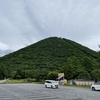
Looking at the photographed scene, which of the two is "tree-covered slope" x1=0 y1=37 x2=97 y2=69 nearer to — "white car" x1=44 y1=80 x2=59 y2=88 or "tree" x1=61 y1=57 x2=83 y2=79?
"tree" x1=61 y1=57 x2=83 y2=79

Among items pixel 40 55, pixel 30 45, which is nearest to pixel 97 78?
pixel 40 55

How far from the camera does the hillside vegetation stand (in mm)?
86694

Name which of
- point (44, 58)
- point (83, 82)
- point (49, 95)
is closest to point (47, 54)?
point (44, 58)

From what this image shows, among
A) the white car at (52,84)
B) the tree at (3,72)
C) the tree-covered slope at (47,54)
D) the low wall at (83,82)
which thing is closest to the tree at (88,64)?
the low wall at (83,82)

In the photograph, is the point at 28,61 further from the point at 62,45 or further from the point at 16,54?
the point at 62,45

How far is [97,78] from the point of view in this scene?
1858 inches

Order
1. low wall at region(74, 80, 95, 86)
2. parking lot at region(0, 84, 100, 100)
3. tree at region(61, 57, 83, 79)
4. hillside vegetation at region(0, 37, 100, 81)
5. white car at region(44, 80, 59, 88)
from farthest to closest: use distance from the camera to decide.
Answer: hillside vegetation at region(0, 37, 100, 81)
tree at region(61, 57, 83, 79)
low wall at region(74, 80, 95, 86)
white car at region(44, 80, 59, 88)
parking lot at region(0, 84, 100, 100)

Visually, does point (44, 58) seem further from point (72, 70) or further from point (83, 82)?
point (83, 82)

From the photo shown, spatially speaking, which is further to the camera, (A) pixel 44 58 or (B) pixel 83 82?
(A) pixel 44 58

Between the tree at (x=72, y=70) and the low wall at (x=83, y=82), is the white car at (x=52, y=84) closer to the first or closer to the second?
the low wall at (x=83, y=82)

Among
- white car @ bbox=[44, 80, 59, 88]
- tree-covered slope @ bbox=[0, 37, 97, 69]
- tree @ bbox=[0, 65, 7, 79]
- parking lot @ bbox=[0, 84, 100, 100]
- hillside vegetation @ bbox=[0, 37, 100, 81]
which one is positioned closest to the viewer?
parking lot @ bbox=[0, 84, 100, 100]

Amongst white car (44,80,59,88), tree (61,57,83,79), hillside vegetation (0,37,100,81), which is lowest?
white car (44,80,59,88)

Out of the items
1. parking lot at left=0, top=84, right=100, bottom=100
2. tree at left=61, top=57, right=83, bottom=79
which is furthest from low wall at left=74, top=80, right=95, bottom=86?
parking lot at left=0, top=84, right=100, bottom=100

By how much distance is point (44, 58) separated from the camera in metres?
114
